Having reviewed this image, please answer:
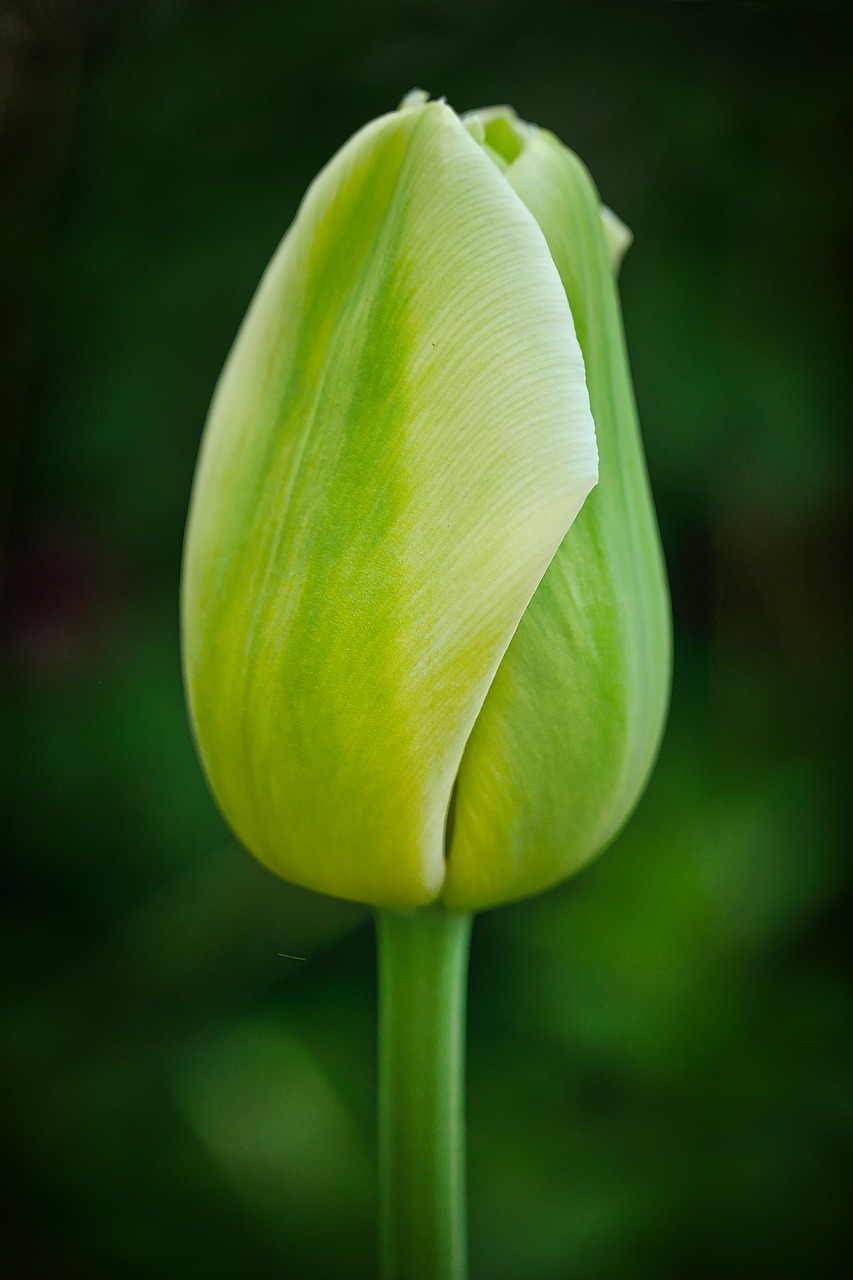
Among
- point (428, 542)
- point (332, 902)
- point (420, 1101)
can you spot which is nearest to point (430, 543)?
point (428, 542)

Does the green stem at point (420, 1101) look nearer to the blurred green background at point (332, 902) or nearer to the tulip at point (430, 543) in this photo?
the tulip at point (430, 543)

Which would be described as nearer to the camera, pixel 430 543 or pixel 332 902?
pixel 430 543

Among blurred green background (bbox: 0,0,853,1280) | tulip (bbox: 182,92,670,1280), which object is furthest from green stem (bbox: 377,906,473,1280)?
blurred green background (bbox: 0,0,853,1280)

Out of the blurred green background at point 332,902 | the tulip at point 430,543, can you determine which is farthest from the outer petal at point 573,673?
the blurred green background at point 332,902

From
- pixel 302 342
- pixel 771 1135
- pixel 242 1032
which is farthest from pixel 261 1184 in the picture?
pixel 302 342

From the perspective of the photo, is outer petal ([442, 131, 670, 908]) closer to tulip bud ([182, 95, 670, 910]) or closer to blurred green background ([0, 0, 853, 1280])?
tulip bud ([182, 95, 670, 910])

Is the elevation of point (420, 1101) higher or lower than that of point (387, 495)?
lower

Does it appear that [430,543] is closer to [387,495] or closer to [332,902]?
[387,495]

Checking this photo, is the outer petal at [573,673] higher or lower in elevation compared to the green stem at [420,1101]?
higher
